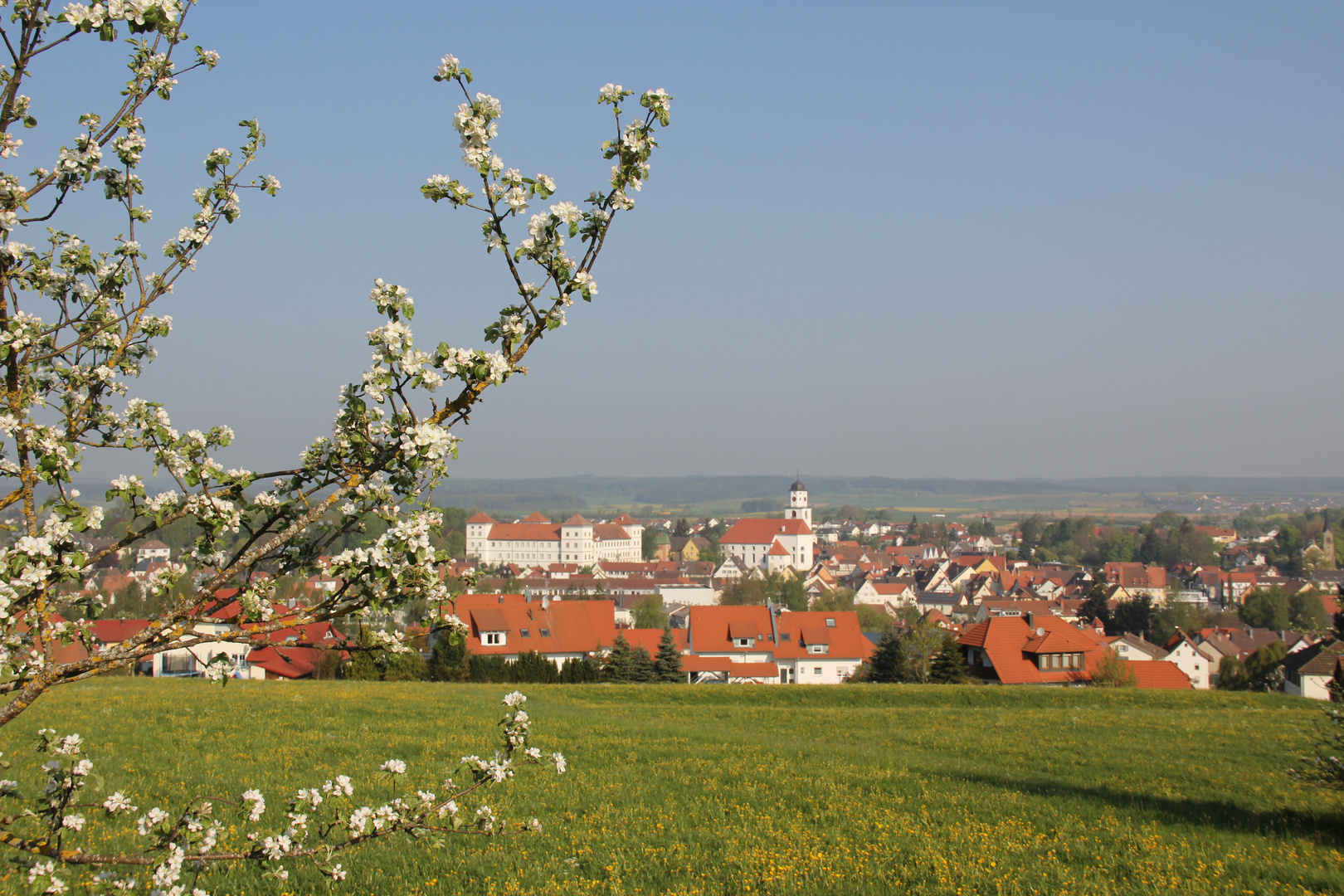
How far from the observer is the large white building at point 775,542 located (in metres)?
166

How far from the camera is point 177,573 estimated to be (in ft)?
11.6

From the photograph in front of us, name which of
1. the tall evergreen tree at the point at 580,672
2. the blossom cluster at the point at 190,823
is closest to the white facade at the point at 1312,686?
the tall evergreen tree at the point at 580,672

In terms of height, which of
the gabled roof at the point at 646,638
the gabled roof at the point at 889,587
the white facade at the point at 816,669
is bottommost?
the gabled roof at the point at 889,587

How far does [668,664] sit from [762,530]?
450 ft

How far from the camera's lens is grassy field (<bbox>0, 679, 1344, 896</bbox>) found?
7941 mm

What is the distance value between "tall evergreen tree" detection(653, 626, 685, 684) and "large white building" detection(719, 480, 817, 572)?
12080 cm

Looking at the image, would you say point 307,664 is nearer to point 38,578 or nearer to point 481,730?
point 481,730

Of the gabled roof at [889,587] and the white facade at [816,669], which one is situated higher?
the white facade at [816,669]

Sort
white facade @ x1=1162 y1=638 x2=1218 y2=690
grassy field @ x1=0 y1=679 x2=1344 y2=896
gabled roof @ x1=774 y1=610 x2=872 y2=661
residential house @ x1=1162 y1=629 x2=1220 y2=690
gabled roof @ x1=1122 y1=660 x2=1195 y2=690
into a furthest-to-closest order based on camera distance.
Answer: white facade @ x1=1162 y1=638 x2=1218 y2=690
residential house @ x1=1162 y1=629 x2=1220 y2=690
gabled roof @ x1=774 y1=610 x2=872 y2=661
gabled roof @ x1=1122 y1=660 x2=1195 y2=690
grassy field @ x1=0 y1=679 x2=1344 y2=896

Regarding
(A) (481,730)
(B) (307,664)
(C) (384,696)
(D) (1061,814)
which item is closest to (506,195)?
(D) (1061,814)

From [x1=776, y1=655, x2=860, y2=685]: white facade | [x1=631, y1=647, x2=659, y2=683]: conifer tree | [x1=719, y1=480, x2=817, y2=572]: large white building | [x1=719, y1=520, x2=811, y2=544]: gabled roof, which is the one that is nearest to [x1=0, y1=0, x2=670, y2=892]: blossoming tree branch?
[x1=631, y1=647, x2=659, y2=683]: conifer tree

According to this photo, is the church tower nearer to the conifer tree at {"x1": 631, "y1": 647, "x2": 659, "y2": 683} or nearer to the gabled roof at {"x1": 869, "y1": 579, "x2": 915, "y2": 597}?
the gabled roof at {"x1": 869, "y1": 579, "x2": 915, "y2": 597}

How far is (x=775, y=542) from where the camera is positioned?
6545 inches

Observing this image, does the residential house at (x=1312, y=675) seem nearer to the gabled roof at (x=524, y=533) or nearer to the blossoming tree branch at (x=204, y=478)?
the blossoming tree branch at (x=204, y=478)
